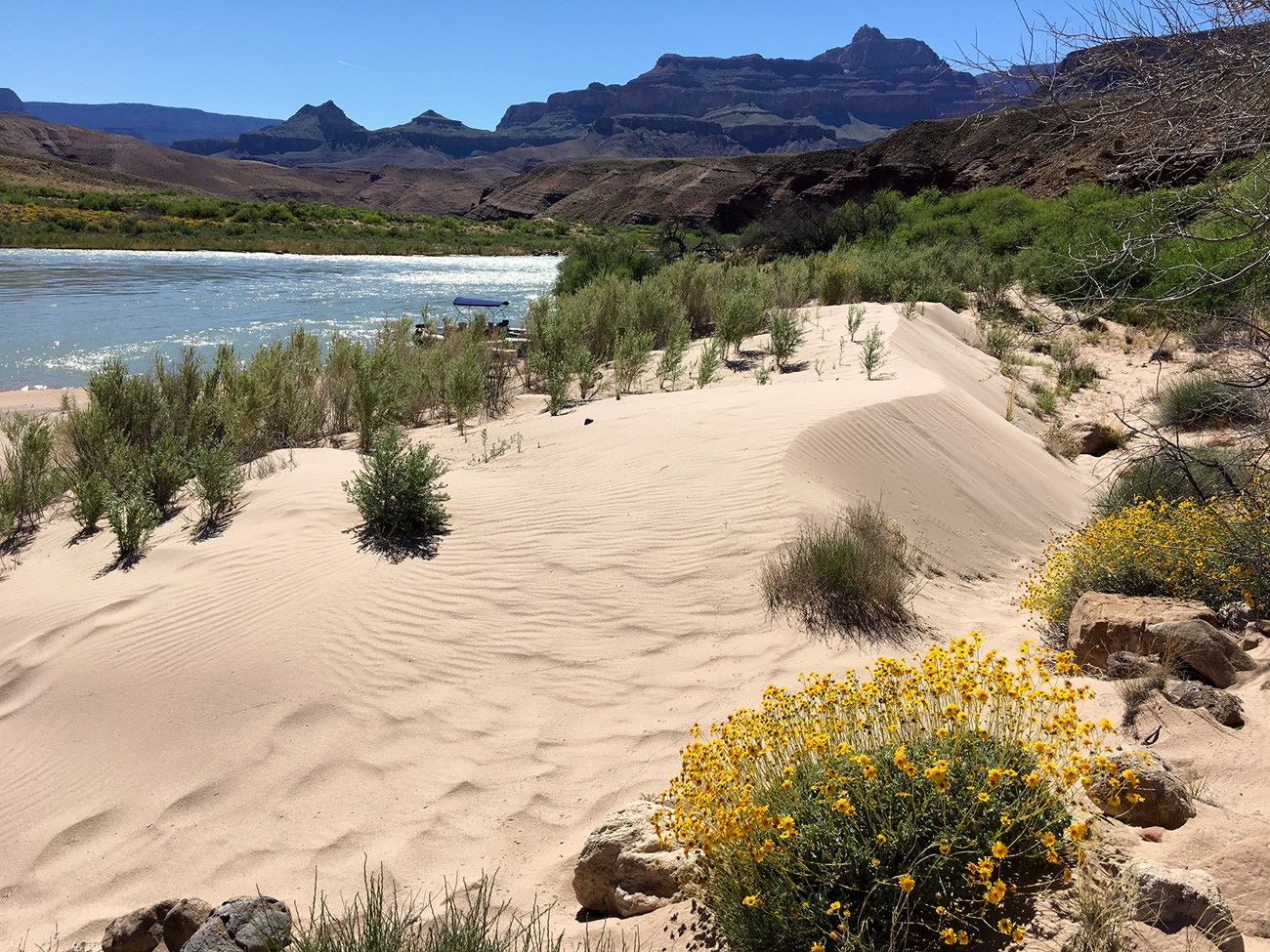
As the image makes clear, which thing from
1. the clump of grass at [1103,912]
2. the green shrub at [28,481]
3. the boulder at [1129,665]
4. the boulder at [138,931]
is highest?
the clump of grass at [1103,912]

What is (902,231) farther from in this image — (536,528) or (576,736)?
(576,736)

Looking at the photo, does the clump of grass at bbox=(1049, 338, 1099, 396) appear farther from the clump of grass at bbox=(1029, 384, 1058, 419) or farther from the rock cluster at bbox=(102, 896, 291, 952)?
the rock cluster at bbox=(102, 896, 291, 952)

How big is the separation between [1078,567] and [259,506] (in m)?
6.28

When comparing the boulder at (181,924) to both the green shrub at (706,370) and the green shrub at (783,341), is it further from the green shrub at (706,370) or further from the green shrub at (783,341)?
the green shrub at (783,341)

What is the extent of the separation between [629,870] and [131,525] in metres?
5.19

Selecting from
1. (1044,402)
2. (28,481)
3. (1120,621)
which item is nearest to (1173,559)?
(1120,621)

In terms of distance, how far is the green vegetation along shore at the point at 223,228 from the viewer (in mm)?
46688

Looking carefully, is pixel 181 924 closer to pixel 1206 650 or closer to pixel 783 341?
pixel 1206 650

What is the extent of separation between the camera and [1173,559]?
17.3ft

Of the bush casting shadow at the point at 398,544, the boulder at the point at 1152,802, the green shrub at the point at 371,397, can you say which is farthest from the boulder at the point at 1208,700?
the green shrub at the point at 371,397

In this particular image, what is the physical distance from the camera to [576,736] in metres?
4.55

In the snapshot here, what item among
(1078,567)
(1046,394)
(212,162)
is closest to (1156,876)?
(1078,567)

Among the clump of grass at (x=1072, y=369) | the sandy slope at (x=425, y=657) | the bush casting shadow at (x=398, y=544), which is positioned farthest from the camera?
the clump of grass at (x=1072, y=369)

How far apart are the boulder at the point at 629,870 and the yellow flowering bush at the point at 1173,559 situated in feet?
11.3
